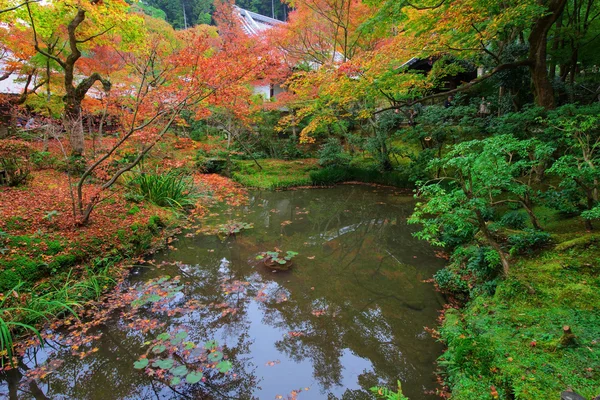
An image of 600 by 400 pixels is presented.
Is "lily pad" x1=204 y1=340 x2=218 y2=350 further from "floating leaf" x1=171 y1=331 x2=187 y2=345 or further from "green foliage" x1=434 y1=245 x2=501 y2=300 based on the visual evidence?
"green foliage" x1=434 y1=245 x2=501 y2=300

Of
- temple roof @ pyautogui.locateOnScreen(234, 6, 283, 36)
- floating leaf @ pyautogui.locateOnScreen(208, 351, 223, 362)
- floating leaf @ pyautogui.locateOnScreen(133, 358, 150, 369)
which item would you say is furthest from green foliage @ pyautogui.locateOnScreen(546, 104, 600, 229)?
temple roof @ pyautogui.locateOnScreen(234, 6, 283, 36)

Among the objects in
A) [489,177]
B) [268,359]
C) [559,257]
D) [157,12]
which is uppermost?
[157,12]

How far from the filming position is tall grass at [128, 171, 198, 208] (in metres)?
8.32

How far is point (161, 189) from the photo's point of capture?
8.50 m

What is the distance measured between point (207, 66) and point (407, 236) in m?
6.35

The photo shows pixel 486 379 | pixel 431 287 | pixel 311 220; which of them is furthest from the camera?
pixel 311 220

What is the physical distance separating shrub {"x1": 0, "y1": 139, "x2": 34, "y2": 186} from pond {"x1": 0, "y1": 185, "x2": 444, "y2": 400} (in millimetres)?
3873

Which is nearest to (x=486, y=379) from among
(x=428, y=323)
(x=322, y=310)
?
(x=428, y=323)

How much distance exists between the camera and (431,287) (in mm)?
5418

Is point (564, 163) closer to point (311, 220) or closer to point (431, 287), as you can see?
point (431, 287)

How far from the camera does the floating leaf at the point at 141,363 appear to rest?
3.50 meters

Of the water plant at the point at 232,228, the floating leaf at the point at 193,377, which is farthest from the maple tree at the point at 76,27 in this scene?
the floating leaf at the point at 193,377

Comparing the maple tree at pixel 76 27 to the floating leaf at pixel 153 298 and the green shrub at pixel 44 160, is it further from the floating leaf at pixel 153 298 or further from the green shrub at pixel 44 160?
the floating leaf at pixel 153 298

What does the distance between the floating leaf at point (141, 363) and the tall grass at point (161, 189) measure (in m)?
5.44
